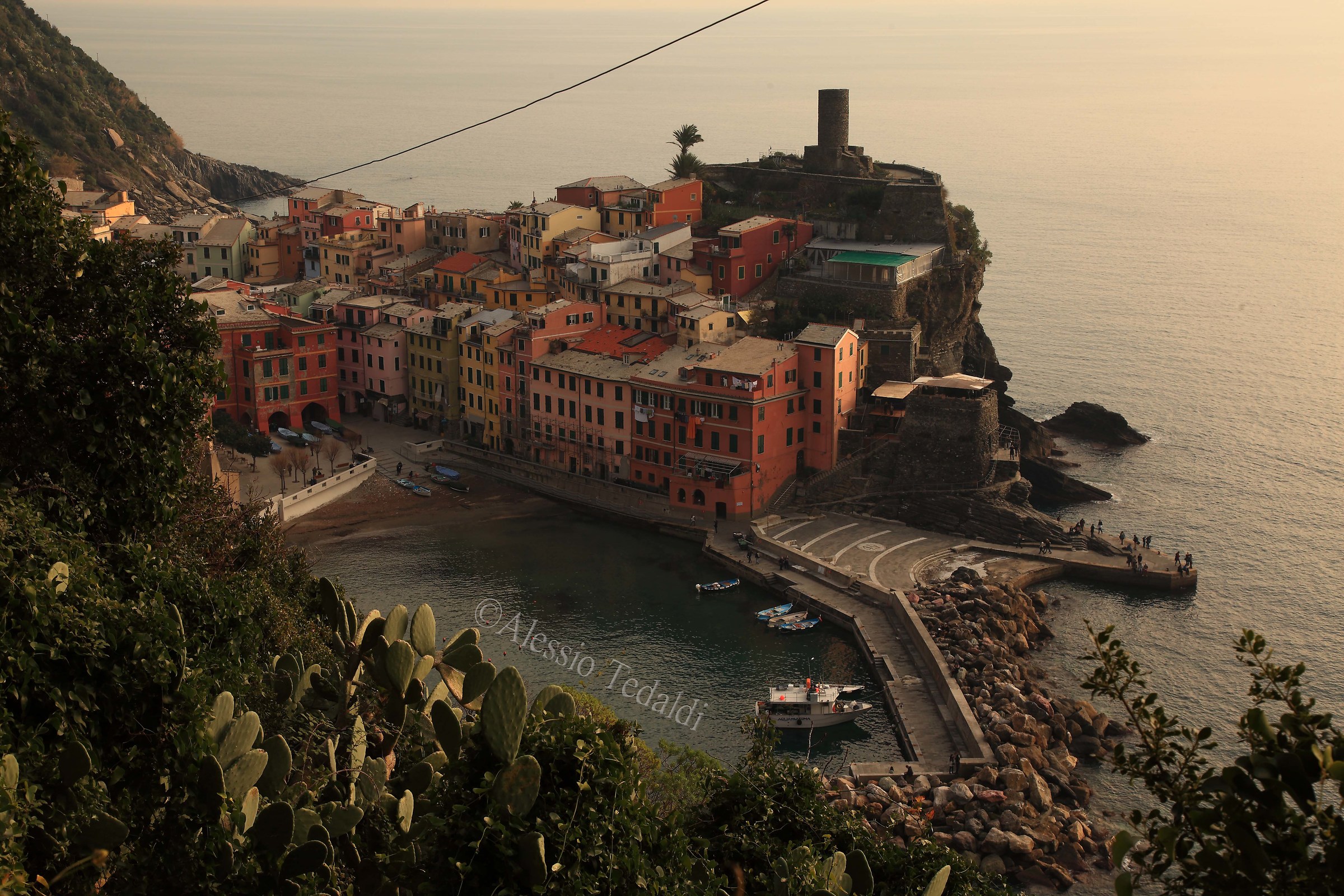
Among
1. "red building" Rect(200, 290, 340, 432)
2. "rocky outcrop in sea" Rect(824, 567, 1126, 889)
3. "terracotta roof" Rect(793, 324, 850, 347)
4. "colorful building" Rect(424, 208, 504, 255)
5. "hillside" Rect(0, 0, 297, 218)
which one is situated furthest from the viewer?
"hillside" Rect(0, 0, 297, 218)

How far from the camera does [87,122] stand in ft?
244

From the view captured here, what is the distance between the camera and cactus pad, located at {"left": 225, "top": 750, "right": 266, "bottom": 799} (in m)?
8.75

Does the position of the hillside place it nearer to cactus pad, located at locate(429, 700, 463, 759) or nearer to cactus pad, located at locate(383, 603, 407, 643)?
cactus pad, located at locate(383, 603, 407, 643)

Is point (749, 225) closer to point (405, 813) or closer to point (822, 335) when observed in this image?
point (822, 335)

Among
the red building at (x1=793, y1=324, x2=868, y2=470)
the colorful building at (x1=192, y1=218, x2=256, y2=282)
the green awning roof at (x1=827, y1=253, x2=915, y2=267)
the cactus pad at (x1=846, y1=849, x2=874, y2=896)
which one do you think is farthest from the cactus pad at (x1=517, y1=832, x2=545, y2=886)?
the colorful building at (x1=192, y1=218, x2=256, y2=282)

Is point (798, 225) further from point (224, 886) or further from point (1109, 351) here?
point (224, 886)

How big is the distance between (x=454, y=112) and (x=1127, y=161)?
224 ft

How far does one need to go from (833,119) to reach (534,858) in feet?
151

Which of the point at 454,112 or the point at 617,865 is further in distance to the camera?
the point at 454,112

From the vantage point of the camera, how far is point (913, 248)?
46.1 m

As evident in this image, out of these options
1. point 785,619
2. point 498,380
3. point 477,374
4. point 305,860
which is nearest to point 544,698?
point 305,860

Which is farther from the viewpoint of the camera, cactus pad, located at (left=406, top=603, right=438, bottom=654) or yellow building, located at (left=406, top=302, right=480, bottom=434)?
yellow building, located at (left=406, top=302, right=480, bottom=434)

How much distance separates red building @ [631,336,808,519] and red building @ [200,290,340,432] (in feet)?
36.2

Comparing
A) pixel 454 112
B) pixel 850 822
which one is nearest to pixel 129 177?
pixel 850 822
